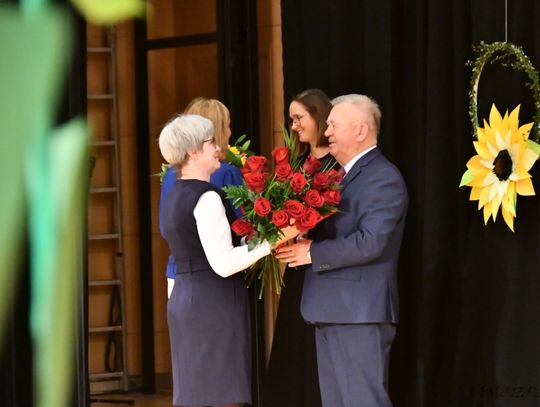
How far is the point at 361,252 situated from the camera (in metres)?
2.90

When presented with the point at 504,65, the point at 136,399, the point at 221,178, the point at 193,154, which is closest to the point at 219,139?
the point at 221,178

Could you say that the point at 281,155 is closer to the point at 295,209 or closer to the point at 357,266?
the point at 295,209

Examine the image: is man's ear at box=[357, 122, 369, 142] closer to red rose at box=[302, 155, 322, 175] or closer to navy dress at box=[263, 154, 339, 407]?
red rose at box=[302, 155, 322, 175]

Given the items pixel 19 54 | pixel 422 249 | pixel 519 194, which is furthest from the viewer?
pixel 422 249

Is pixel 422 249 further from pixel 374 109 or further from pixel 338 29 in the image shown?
pixel 338 29

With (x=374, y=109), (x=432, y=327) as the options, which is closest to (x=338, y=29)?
(x=374, y=109)

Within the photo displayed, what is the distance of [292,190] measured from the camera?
2.85 m

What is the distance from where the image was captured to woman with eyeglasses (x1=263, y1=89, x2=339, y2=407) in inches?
139

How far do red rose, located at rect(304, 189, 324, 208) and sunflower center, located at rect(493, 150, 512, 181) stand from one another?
0.76 metres

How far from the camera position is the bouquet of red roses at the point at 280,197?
2.80 m

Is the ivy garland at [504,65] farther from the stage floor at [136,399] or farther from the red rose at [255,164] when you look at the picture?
the stage floor at [136,399]

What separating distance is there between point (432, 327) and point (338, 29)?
137cm

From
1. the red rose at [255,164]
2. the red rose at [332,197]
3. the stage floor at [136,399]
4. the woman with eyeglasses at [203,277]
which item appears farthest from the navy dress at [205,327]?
the stage floor at [136,399]

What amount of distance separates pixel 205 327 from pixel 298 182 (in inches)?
24.0
